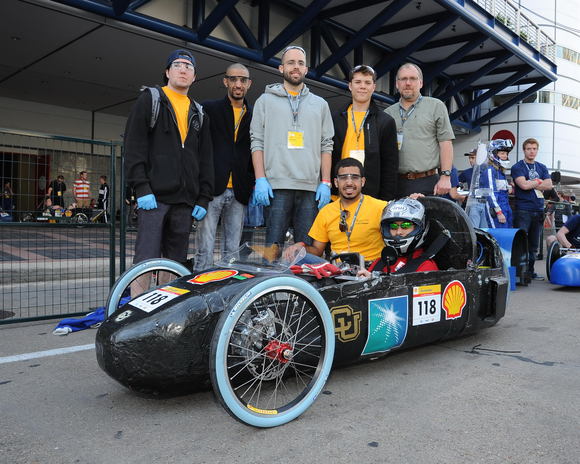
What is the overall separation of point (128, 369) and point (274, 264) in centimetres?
87

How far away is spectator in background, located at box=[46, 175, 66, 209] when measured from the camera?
4.09 m

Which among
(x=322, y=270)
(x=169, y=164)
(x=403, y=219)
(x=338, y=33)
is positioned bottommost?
(x=322, y=270)

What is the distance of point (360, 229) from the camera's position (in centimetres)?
342

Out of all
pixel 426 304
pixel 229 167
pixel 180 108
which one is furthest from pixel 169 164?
pixel 426 304

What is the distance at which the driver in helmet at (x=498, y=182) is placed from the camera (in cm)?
643

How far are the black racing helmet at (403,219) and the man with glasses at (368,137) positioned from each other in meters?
0.75

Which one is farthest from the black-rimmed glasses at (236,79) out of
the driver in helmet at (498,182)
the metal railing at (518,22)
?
the metal railing at (518,22)

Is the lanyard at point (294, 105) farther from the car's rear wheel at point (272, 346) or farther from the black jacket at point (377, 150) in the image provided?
the car's rear wheel at point (272, 346)

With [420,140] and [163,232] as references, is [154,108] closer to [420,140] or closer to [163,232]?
[163,232]

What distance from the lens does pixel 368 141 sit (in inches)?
159

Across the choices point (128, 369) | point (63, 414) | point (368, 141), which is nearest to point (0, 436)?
point (63, 414)

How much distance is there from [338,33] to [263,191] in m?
10.1

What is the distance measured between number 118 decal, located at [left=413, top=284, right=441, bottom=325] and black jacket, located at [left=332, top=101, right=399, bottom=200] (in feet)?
4.02

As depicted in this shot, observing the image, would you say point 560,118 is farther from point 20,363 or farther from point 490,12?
point 20,363
